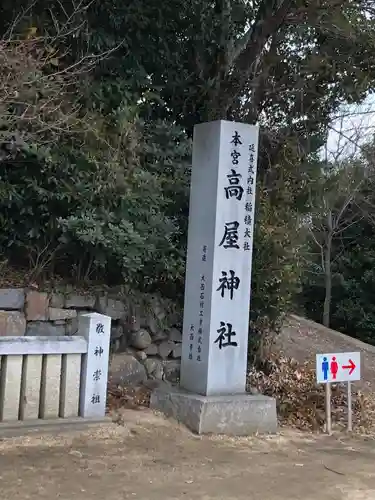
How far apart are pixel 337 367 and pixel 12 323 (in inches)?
151

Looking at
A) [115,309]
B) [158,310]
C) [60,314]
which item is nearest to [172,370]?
[158,310]

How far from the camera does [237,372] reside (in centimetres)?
693

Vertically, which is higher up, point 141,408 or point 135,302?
point 135,302

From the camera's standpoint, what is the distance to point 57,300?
25.2 ft

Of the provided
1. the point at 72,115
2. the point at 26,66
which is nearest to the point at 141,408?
the point at 72,115

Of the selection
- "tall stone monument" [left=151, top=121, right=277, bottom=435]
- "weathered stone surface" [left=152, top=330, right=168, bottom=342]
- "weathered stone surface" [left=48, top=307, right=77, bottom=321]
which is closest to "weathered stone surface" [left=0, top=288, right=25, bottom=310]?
"weathered stone surface" [left=48, top=307, right=77, bottom=321]

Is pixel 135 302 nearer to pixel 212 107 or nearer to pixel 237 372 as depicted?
pixel 237 372

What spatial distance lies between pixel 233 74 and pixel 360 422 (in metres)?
5.47

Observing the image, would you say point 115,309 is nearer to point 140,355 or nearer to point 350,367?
point 140,355

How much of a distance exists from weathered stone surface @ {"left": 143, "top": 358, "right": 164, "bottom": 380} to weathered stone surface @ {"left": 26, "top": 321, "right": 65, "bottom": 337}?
125 cm

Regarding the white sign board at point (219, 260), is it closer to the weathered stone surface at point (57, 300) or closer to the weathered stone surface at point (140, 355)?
the weathered stone surface at point (140, 355)

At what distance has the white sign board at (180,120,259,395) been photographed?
22.3 feet

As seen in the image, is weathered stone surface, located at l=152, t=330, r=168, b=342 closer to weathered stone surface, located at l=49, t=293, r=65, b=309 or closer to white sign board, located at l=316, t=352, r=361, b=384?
weathered stone surface, located at l=49, t=293, r=65, b=309

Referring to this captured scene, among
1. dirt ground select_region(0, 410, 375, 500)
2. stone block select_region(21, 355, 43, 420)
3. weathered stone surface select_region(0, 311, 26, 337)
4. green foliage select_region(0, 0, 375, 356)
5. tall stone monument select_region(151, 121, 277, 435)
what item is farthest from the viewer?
green foliage select_region(0, 0, 375, 356)
